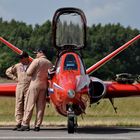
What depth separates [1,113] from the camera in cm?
3111

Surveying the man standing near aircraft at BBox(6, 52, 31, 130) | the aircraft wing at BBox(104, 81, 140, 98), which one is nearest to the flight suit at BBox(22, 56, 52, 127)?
the man standing near aircraft at BBox(6, 52, 31, 130)

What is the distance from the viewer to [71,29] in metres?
20.5

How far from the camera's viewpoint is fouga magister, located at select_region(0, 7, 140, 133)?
17.0 meters

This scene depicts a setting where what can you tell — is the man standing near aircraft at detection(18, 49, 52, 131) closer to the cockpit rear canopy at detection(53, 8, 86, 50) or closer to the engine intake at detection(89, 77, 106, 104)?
the cockpit rear canopy at detection(53, 8, 86, 50)

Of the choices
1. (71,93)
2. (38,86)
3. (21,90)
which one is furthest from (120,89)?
(71,93)

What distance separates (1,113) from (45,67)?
13.4 metres

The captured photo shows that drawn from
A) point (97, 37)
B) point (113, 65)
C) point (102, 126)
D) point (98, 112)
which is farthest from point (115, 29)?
point (102, 126)

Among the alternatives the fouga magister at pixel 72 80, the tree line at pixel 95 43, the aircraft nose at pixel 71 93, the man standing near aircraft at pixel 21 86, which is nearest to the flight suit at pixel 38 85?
the fouga magister at pixel 72 80

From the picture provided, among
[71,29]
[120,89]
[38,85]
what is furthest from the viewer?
[120,89]

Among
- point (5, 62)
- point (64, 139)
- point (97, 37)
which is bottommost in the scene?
point (64, 139)

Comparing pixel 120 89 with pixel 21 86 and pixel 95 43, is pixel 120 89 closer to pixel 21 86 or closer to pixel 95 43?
pixel 21 86

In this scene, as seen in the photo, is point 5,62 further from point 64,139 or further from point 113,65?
point 64,139

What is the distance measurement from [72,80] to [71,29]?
385cm

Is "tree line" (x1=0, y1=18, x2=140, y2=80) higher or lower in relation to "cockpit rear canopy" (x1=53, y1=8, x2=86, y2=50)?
higher
